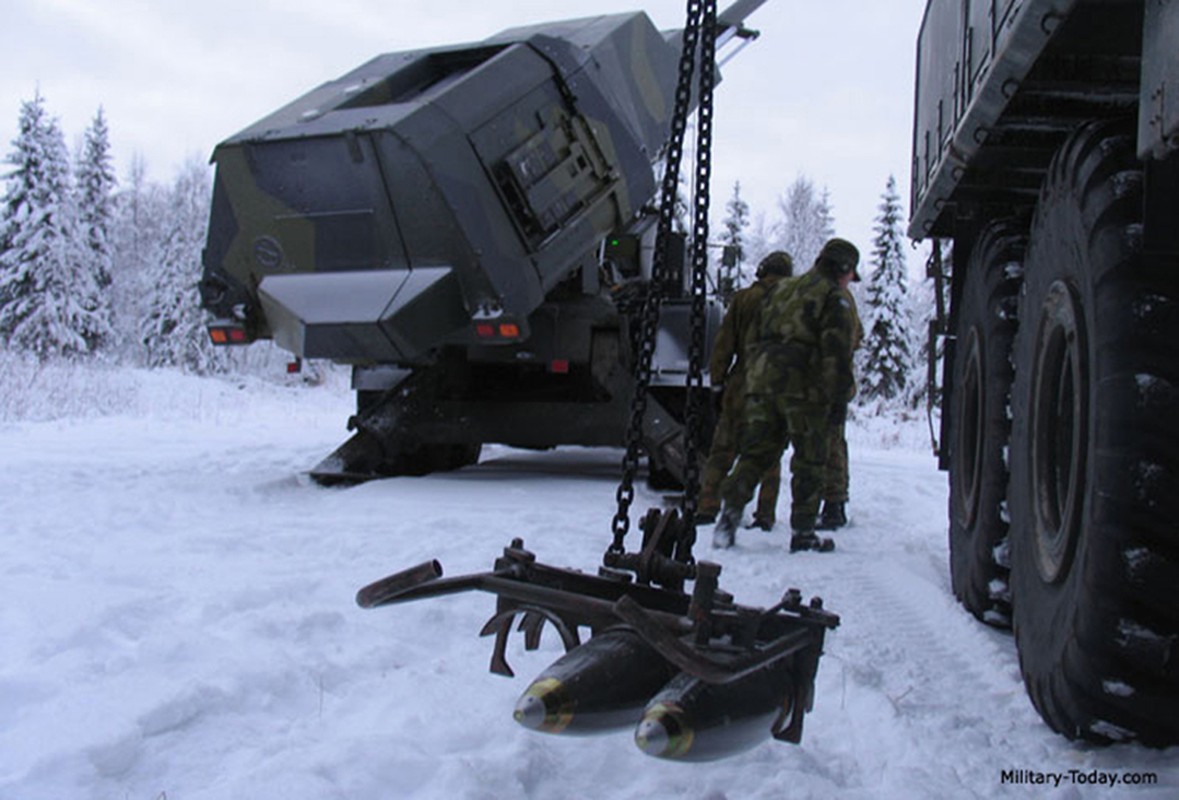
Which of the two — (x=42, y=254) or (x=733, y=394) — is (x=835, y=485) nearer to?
(x=733, y=394)

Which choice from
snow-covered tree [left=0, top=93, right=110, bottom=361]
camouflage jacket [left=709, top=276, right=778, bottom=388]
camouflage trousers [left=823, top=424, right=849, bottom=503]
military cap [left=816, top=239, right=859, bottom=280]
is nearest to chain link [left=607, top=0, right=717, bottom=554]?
military cap [left=816, top=239, right=859, bottom=280]

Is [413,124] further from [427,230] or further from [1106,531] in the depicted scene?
[1106,531]

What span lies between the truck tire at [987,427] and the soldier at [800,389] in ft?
4.13

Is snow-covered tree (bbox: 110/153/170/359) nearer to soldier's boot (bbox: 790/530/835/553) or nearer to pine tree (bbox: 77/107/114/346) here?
pine tree (bbox: 77/107/114/346)

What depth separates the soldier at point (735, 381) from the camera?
6.25 m

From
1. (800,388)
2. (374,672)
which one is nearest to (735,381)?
(800,388)

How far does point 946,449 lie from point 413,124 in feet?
12.2

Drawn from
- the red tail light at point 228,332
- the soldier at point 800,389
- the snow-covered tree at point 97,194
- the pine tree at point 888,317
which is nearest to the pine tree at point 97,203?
the snow-covered tree at point 97,194

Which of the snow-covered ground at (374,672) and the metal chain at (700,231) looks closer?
the snow-covered ground at (374,672)

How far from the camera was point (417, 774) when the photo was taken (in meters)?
2.35

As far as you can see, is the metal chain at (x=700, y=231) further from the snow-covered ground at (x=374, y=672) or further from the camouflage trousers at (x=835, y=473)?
the camouflage trousers at (x=835, y=473)

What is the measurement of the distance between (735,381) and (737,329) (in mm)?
334

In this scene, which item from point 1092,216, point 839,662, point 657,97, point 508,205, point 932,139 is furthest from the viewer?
point 657,97

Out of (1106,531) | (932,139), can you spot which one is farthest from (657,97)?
(1106,531)
